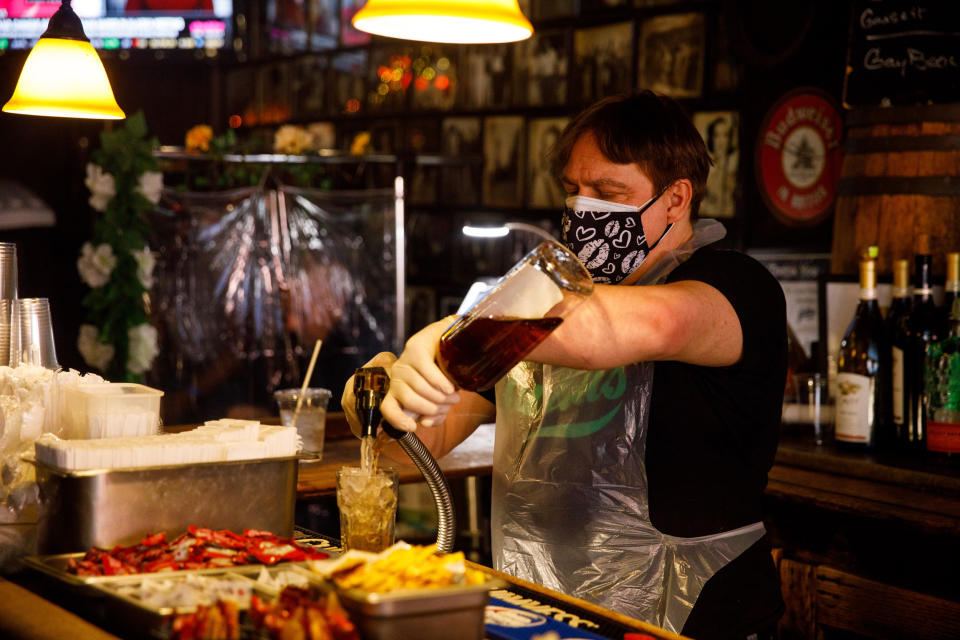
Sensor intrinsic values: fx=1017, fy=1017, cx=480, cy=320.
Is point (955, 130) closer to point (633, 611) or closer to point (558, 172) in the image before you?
point (558, 172)

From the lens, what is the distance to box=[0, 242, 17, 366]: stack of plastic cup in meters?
1.86

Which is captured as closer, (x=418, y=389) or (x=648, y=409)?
(x=418, y=389)

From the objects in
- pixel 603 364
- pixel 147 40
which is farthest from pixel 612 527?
pixel 147 40

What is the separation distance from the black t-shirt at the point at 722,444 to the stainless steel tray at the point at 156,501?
2.22 feet

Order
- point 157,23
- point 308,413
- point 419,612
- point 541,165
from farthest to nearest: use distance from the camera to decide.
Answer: point 157,23 → point 541,165 → point 308,413 → point 419,612

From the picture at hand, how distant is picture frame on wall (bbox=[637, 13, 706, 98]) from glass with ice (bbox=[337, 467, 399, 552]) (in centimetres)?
356

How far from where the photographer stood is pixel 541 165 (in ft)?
18.1

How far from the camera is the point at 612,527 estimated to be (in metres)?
1.83

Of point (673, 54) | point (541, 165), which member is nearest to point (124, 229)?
point (541, 165)

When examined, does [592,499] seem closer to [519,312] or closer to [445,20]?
[519,312]

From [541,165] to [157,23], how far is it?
89.9 inches

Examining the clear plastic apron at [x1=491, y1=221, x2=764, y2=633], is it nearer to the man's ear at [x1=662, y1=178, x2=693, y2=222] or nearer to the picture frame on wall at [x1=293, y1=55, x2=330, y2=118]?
the man's ear at [x1=662, y1=178, x2=693, y2=222]

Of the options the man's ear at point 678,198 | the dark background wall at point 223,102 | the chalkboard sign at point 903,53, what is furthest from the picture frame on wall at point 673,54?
the man's ear at point 678,198

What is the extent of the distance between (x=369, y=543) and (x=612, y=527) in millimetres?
526
